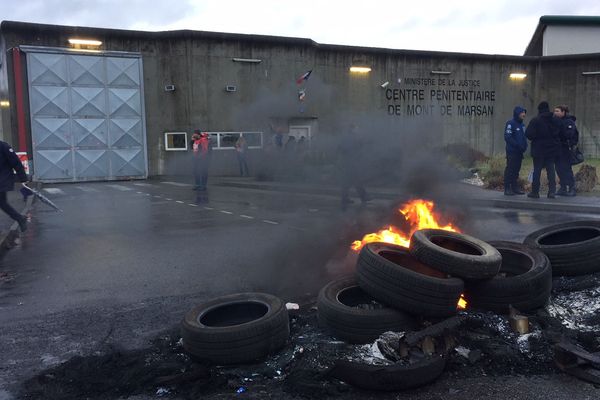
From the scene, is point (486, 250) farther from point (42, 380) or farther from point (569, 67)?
point (569, 67)

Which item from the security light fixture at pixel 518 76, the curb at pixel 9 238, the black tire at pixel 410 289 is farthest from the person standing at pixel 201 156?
the security light fixture at pixel 518 76

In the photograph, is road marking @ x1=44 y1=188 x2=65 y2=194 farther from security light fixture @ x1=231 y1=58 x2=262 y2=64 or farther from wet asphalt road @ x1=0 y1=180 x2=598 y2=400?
security light fixture @ x1=231 y1=58 x2=262 y2=64

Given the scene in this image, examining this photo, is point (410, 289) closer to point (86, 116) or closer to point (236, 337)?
point (236, 337)

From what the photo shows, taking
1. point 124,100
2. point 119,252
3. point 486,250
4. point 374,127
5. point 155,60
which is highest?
point 155,60

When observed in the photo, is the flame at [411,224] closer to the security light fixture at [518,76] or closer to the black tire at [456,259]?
the black tire at [456,259]

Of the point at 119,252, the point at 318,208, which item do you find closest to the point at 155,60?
the point at 318,208

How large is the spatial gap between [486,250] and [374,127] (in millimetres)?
6958

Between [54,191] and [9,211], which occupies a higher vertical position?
[9,211]

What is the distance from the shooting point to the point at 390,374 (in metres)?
3.13

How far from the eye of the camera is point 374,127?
1102 cm

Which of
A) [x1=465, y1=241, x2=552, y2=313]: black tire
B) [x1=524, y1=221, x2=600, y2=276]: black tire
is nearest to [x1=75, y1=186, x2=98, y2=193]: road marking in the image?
[x1=524, y1=221, x2=600, y2=276]: black tire

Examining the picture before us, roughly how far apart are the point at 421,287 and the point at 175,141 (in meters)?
19.2

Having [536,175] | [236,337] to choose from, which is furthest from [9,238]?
[536,175]

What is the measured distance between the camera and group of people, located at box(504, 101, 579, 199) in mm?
11594
